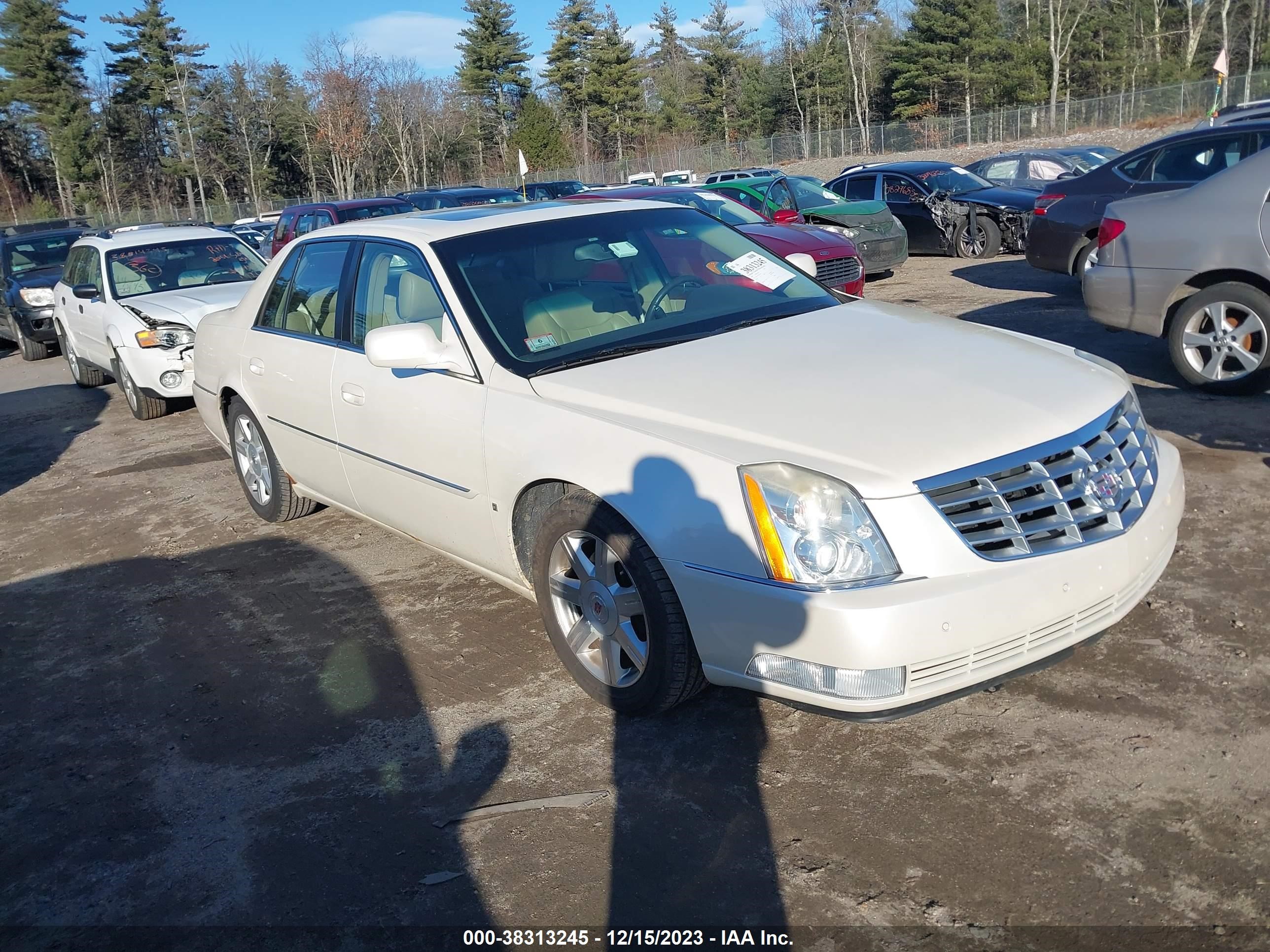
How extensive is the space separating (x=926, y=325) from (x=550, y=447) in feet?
5.38

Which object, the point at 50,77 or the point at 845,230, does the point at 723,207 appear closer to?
the point at 845,230

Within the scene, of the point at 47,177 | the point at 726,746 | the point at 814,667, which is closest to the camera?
the point at 814,667

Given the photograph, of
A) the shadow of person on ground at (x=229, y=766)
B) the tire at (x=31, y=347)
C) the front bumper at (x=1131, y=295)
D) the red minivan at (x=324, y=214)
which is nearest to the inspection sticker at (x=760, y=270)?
the shadow of person on ground at (x=229, y=766)

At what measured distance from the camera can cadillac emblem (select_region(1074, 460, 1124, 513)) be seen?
10.3ft

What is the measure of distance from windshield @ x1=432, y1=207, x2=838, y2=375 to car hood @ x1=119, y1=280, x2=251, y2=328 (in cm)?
560

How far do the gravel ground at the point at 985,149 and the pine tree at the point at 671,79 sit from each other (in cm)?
2133

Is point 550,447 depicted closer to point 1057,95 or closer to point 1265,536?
point 1265,536


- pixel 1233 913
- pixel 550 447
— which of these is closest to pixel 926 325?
pixel 550 447

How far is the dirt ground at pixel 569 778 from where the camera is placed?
2.75m

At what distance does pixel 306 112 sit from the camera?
204ft

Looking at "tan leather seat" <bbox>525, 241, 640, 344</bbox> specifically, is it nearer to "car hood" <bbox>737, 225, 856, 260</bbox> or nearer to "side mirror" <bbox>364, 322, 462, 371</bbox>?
"side mirror" <bbox>364, 322, 462, 371</bbox>

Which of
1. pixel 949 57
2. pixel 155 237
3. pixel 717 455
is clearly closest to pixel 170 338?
pixel 155 237

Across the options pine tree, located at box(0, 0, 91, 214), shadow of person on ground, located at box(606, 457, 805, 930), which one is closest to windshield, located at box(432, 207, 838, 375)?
shadow of person on ground, located at box(606, 457, 805, 930)

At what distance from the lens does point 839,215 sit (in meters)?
14.4
